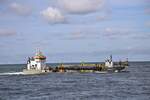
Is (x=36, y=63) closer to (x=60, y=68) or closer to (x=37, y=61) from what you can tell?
(x=37, y=61)

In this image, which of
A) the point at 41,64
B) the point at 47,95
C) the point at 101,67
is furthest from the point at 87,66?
the point at 47,95

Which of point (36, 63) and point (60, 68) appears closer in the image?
point (36, 63)

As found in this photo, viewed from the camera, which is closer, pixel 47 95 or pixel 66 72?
pixel 47 95

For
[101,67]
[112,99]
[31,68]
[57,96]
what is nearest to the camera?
[112,99]

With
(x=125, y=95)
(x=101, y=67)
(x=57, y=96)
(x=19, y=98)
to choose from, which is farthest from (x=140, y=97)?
(x=101, y=67)

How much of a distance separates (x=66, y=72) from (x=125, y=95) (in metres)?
73.1

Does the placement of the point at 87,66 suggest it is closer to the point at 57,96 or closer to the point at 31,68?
the point at 31,68

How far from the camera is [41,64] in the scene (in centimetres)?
11300

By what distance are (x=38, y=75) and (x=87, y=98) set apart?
61490 mm

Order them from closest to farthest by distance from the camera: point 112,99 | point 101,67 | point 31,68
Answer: point 112,99
point 31,68
point 101,67

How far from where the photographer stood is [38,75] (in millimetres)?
113438

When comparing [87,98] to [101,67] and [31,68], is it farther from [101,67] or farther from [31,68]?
[101,67]

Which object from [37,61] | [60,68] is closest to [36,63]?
[37,61]

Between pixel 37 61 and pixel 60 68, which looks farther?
pixel 60 68
